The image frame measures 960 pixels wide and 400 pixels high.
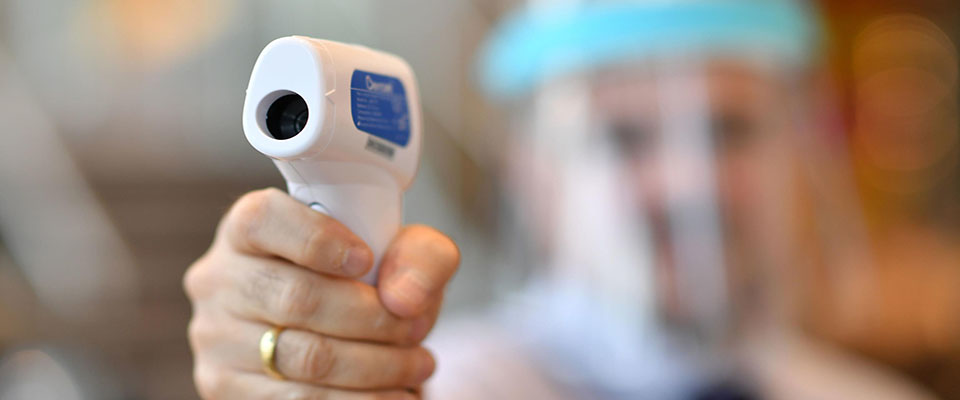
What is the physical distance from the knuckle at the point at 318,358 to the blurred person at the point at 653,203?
1.49 ft

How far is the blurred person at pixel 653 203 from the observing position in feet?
2.47

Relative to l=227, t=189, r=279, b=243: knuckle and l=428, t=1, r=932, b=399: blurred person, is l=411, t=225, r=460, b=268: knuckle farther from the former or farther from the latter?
l=428, t=1, r=932, b=399: blurred person

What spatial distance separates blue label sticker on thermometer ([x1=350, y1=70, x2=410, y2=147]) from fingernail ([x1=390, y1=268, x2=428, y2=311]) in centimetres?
6

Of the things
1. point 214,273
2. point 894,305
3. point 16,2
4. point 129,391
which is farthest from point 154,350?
point 894,305

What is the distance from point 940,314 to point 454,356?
4.27 ft

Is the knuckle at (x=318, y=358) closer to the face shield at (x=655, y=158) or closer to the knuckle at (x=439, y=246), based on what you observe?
the knuckle at (x=439, y=246)

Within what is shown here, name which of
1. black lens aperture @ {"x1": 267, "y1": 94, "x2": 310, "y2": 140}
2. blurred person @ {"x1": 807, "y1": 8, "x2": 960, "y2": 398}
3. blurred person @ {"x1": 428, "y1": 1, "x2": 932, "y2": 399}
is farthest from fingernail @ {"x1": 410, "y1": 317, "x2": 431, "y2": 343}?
blurred person @ {"x1": 807, "y1": 8, "x2": 960, "y2": 398}

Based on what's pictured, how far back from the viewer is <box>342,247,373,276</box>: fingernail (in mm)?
285

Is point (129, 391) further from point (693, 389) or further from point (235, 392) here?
point (693, 389)

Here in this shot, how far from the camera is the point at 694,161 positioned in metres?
0.76

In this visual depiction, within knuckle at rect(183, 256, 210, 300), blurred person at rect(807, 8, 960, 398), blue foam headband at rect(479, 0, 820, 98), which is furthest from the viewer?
blurred person at rect(807, 8, 960, 398)

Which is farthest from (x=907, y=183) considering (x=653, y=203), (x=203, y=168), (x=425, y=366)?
(x=425, y=366)

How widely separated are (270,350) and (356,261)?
7 centimetres

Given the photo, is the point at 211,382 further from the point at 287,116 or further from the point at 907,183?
the point at 907,183
